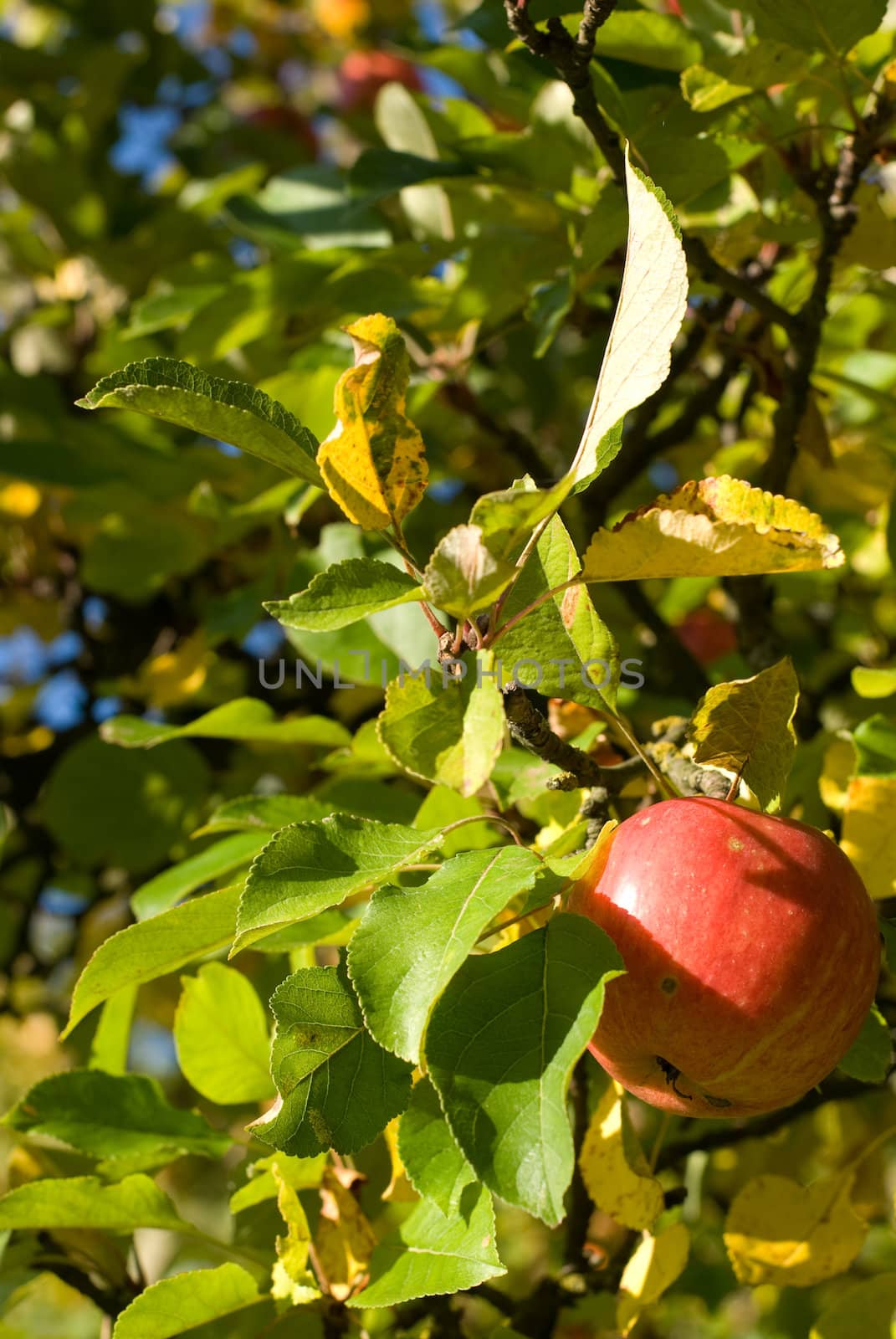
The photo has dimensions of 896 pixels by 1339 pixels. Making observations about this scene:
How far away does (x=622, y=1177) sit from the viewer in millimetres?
844

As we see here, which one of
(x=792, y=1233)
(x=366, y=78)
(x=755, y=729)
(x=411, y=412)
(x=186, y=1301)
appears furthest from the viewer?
(x=366, y=78)

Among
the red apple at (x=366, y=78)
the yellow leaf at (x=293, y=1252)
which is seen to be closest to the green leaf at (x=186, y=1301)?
the yellow leaf at (x=293, y=1252)

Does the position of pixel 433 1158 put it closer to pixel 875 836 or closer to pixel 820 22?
pixel 875 836

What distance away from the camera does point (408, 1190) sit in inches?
36.2

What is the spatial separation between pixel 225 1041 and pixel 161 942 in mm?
308

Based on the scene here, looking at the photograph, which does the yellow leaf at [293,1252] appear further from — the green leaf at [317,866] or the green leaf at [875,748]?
the green leaf at [875,748]

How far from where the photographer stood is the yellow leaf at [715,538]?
0.60 meters

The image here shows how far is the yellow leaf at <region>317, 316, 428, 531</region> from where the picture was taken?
664 millimetres

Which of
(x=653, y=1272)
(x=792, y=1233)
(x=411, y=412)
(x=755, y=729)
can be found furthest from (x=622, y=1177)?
(x=411, y=412)

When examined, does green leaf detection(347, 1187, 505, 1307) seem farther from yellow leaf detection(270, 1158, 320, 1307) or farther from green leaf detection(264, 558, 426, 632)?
green leaf detection(264, 558, 426, 632)

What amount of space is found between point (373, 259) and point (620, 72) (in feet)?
1.06

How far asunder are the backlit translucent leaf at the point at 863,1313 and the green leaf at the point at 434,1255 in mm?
375

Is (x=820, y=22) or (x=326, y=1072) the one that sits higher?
(x=820, y=22)

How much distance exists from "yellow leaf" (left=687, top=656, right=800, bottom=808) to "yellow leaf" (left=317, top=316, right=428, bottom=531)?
8.8 inches
